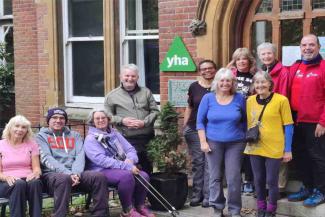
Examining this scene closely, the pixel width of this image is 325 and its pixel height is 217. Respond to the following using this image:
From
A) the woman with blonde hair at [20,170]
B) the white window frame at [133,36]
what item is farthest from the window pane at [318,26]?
the woman with blonde hair at [20,170]

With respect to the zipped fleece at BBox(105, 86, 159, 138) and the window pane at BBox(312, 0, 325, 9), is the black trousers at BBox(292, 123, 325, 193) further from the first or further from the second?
the zipped fleece at BBox(105, 86, 159, 138)

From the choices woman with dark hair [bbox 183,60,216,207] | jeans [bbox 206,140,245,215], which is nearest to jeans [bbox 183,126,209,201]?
woman with dark hair [bbox 183,60,216,207]

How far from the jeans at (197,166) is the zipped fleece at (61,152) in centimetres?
126

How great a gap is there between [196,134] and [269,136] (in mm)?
1121

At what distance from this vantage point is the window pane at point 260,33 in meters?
7.15

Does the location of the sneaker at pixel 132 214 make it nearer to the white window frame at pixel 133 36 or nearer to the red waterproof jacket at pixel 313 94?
the red waterproof jacket at pixel 313 94

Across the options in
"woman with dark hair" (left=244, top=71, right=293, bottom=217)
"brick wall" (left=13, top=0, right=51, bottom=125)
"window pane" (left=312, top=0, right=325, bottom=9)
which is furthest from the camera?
"brick wall" (left=13, top=0, right=51, bottom=125)

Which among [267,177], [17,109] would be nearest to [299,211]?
[267,177]

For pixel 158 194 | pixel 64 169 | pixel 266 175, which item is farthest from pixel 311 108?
pixel 64 169

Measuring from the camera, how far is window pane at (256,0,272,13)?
711 cm

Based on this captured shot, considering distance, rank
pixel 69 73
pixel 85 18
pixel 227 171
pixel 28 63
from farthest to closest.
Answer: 1. pixel 28 63
2. pixel 69 73
3. pixel 85 18
4. pixel 227 171

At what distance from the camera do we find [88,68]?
9609mm

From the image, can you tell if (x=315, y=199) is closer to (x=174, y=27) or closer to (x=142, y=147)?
(x=142, y=147)

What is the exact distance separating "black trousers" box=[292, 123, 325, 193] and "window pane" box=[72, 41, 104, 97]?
4065 millimetres
